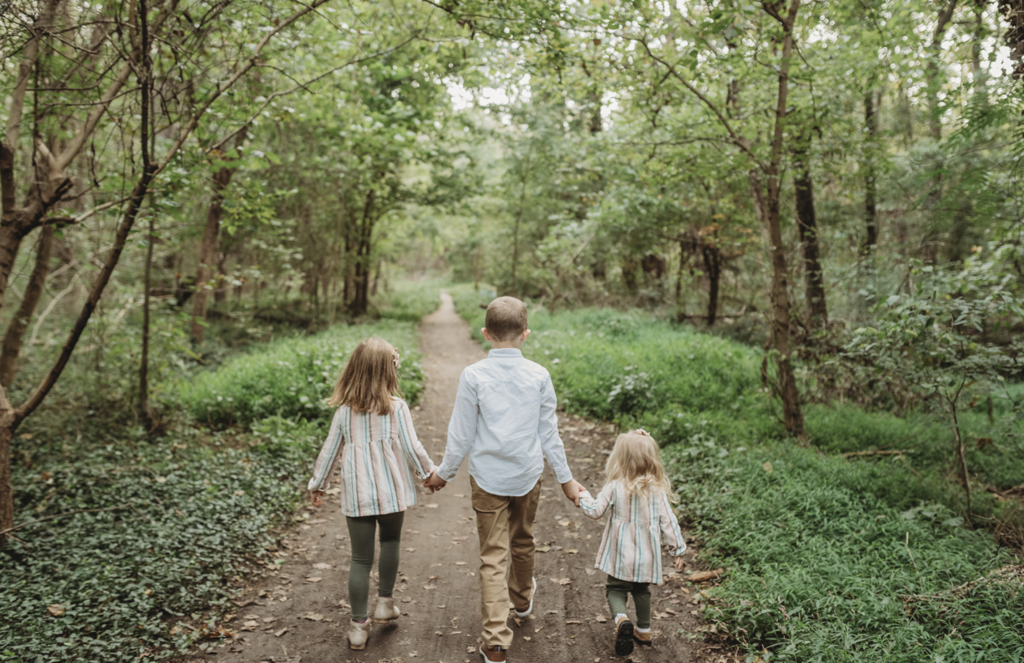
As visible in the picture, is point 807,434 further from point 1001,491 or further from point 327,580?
point 327,580

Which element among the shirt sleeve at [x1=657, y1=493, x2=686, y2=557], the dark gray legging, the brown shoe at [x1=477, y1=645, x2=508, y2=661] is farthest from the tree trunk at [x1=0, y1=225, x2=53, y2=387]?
the shirt sleeve at [x1=657, y1=493, x2=686, y2=557]

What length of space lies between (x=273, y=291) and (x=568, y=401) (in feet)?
29.7

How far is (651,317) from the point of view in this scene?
553 inches

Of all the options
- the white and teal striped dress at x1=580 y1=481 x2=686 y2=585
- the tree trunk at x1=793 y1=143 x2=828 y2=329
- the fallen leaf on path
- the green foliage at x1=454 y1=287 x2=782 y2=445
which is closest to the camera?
the white and teal striped dress at x1=580 y1=481 x2=686 y2=585

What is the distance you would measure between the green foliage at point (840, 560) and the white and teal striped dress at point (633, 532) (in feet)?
2.69

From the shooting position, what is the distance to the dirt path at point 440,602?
3342 mm

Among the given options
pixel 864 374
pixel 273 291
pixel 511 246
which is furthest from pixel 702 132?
pixel 511 246

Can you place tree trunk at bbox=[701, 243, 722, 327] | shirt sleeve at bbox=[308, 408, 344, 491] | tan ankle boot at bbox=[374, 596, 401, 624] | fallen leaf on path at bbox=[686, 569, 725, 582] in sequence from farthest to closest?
tree trunk at bbox=[701, 243, 722, 327] → fallen leaf on path at bbox=[686, 569, 725, 582] → tan ankle boot at bbox=[374, 596, 401, 624] → shirt sleeve at bbox=[308, 408, 344, 491]

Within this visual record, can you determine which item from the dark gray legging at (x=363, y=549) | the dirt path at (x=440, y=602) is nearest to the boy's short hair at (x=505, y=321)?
the dark gray legging at (x=363, y=549)

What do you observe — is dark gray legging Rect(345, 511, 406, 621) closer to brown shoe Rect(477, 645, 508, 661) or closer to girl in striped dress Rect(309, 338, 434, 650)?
girl in striped dress Rect(309, 338, 434, 650)

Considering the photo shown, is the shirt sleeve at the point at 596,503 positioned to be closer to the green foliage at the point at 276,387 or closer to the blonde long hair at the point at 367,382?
the blonde long hair at the point at 367,382

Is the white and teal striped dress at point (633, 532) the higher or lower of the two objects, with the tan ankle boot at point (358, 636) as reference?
higher

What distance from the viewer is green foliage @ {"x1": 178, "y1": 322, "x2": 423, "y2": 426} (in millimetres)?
7301

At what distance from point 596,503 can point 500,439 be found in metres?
0.78
